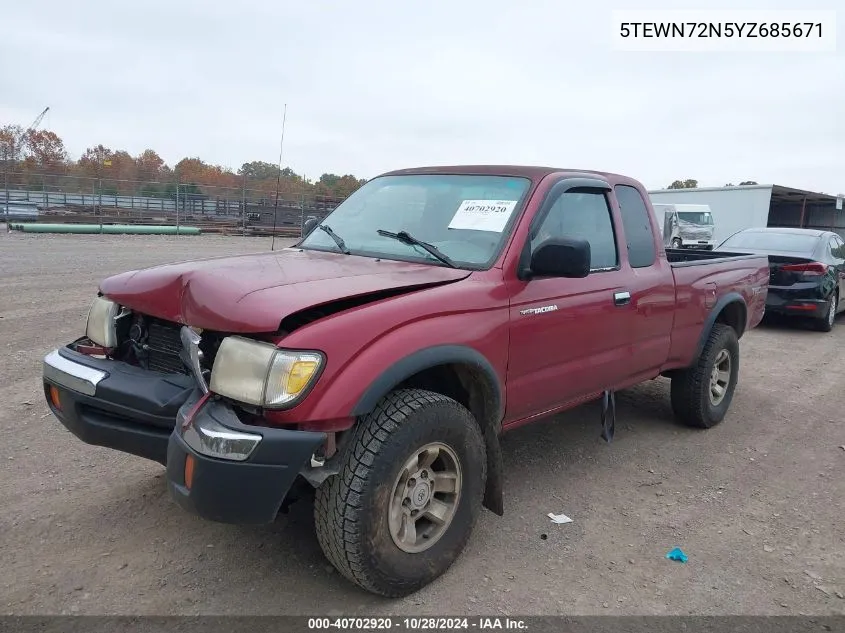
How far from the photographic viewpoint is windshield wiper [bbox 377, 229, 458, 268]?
3.45 m

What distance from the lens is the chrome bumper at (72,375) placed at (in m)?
2.94

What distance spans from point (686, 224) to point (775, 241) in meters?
17.4

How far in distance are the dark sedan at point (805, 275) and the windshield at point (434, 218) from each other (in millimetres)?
7738

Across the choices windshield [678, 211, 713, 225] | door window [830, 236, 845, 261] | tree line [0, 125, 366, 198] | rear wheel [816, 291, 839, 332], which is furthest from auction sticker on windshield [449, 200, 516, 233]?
windshield [678, 211, 713, 225]

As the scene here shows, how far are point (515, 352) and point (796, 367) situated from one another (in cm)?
580

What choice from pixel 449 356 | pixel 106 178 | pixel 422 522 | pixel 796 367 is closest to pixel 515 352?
pixel 449 356

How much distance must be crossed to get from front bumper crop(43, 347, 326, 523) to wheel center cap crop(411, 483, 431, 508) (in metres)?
0.56

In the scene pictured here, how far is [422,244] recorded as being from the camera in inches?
141

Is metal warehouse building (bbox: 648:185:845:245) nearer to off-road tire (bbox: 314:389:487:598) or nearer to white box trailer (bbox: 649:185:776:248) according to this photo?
white box trailer (bbox: 649:185:776:248)

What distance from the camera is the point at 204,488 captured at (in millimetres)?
2449

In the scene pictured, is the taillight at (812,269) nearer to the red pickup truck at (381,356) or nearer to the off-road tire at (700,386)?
the off-road tire at (700,386)

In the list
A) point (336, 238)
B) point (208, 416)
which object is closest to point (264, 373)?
point (208, 416)

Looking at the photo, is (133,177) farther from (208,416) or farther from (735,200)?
(208,416)

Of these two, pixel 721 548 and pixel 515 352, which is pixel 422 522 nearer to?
pixel 515 352
